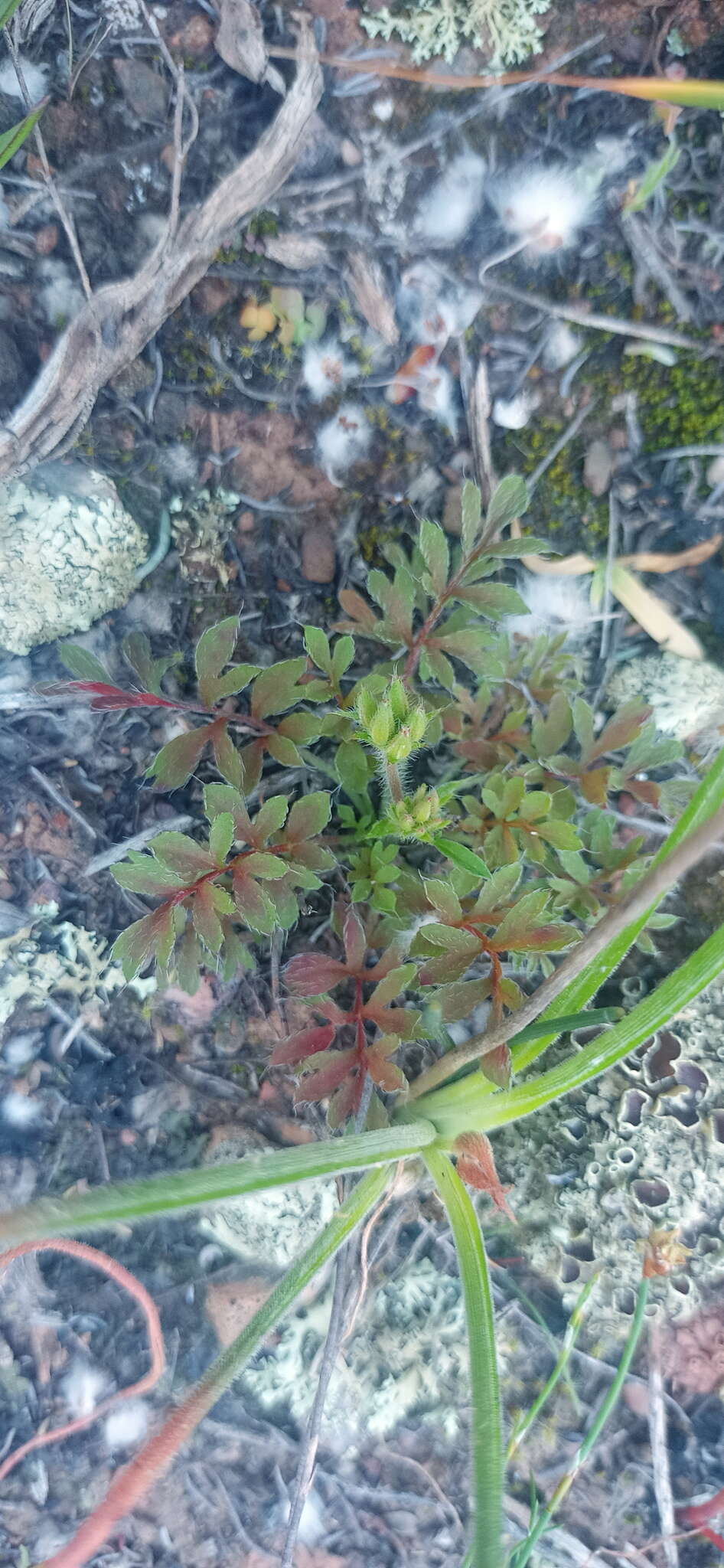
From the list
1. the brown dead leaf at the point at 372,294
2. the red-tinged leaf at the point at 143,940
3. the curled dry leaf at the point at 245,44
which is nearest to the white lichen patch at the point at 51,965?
the red-tinged leaf at the point at 143,940

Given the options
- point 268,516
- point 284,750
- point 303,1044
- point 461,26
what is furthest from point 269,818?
point 461,26

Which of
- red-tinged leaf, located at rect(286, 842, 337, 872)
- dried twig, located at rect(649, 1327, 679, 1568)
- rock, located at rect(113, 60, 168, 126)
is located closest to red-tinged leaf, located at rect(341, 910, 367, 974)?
red-tinged leaf, located at rect(286, 842, 337, 872)

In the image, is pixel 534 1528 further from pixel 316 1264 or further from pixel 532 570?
pixel 532 570

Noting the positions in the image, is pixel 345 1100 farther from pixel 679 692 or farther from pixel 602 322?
pixel 602 322

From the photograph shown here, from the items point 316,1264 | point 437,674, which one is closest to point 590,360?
point 437,674

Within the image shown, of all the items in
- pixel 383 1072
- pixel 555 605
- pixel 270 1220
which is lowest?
pixel 270 1220

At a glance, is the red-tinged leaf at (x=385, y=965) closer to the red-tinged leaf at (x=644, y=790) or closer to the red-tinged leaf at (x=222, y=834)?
the red-tinged leaf at (x=222, y=834)
